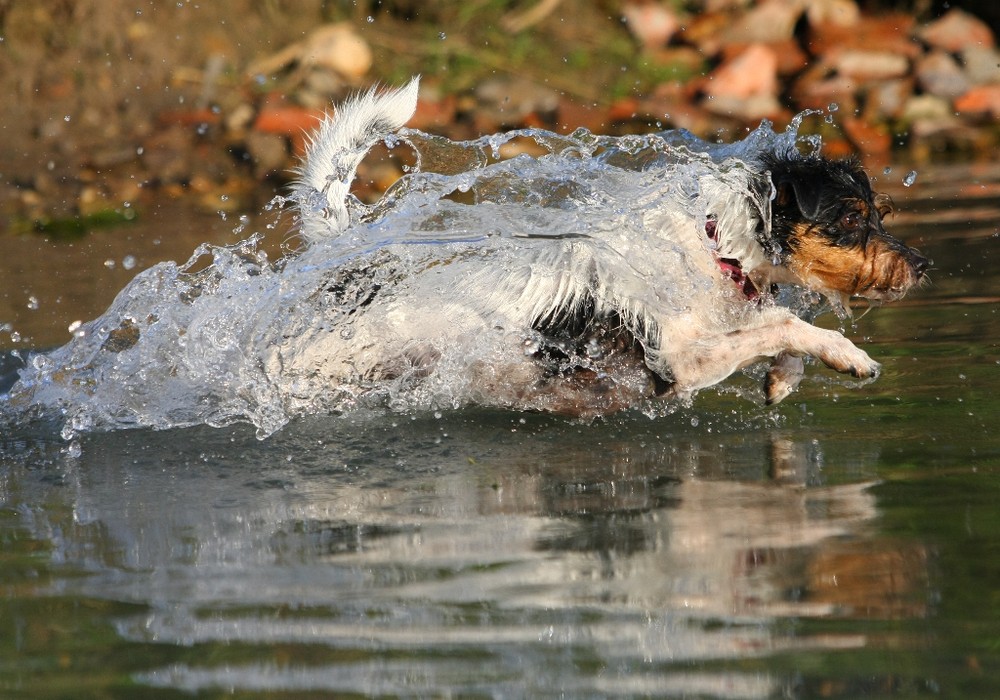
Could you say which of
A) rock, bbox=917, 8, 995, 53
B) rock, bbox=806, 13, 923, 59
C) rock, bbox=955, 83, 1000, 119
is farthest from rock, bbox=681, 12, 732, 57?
rock, bbox=955, 83, 1000, 119

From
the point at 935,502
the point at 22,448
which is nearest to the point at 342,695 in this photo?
the point at 935,502

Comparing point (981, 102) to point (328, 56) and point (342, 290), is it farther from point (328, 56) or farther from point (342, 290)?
point (342, 290)

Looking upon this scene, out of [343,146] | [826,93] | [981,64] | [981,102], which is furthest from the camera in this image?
[981,64]

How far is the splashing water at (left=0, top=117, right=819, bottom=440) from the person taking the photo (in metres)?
4.18

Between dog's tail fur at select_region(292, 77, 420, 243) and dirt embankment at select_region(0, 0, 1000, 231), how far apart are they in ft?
16.1

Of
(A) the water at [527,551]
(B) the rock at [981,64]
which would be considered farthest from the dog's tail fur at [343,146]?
(B) the rock at [981,64]

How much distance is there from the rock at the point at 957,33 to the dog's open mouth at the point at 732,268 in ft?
24.6

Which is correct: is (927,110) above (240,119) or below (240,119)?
below

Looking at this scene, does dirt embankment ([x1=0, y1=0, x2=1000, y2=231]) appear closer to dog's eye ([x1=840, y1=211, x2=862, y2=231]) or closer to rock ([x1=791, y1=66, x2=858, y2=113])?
A: rock ([x1=791, y1=66, x2=858, y2=113])

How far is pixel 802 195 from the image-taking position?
13.2 ft

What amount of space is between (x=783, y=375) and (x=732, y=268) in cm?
38

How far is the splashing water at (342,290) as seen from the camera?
4.18m

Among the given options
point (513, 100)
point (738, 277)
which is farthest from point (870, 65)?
point (738, 277)

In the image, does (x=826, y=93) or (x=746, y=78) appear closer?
(x=826, y=93)
